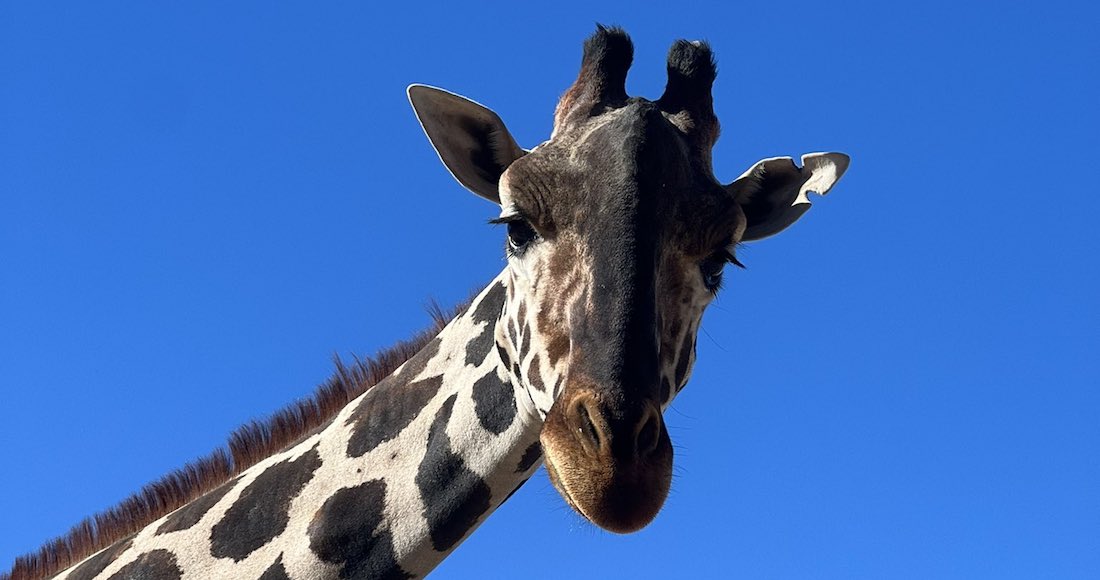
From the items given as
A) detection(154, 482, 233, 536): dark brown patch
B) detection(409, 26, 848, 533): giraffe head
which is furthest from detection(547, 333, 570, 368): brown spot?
detection(154, 482, 233, 536): dark brown patch

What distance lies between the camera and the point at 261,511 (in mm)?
5934

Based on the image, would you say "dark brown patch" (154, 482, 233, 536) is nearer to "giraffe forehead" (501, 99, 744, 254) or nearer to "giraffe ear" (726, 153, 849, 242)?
"giraffe forehead" (501, 99, 744, 254)

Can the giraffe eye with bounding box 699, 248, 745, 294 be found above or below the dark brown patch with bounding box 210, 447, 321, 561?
below

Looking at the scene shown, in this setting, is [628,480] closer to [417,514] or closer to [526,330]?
[526,330]

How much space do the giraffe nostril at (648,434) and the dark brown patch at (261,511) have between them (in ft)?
6.75

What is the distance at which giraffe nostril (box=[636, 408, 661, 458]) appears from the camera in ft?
14.6

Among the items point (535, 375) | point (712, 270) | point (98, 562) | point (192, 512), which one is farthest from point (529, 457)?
point (98, 562)

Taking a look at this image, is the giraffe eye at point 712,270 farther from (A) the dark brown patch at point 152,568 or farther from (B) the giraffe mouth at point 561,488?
(A) the dark brown patch at point 152,568

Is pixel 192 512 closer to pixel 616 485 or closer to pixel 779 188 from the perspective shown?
pixel 616 485

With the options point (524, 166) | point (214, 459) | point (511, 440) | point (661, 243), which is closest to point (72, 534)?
point (214, 459)

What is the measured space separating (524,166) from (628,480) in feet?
5.17

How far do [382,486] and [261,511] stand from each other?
0.64m

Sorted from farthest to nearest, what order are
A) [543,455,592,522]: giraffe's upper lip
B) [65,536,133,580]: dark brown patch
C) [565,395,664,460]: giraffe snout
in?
[65,536,133,580]: dark brown patch < [543,455,592,522]: giraffe's upper lip < [565,395,664,460]: giraffe snout

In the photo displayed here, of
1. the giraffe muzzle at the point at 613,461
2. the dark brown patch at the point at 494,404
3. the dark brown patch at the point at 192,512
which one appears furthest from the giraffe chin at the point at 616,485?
the dark brown patch at the point at 192,512
